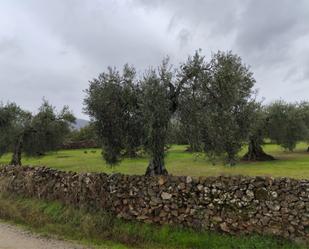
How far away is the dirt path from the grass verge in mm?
525

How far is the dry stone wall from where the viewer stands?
10852mm

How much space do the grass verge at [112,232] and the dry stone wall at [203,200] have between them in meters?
0.32

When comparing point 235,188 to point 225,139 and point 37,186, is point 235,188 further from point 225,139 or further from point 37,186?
point 37,186

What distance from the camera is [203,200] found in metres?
12.1

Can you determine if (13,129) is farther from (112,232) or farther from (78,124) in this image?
(78,124)

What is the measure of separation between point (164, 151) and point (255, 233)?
21.2 ft

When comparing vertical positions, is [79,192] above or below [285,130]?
below

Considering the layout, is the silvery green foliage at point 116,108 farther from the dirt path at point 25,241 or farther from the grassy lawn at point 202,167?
the dirt path at point 25,241

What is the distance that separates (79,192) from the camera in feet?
48.2

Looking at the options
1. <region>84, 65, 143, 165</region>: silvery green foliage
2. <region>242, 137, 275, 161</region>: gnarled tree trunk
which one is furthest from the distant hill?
<region>242, 137, 275, 161</region>: gnarled tree trunk

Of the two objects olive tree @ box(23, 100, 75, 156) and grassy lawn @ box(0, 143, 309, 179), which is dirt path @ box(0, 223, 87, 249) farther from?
olive tree @ box(23, 100, 75, 156)

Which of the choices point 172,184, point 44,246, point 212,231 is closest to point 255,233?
point 212,231

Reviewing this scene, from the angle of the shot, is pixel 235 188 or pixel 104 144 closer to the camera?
pixel 235 188

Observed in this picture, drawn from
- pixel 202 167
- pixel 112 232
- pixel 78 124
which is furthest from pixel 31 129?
pixel 78 124
